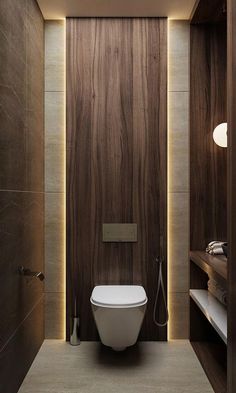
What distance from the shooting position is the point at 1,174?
164 centimetres

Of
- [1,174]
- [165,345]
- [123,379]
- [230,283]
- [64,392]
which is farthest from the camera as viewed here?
[165,345]

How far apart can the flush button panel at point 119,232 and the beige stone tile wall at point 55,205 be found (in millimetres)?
Answer: 332

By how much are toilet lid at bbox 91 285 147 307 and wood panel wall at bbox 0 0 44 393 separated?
0.44 metres

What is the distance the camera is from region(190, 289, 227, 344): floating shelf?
179 cm

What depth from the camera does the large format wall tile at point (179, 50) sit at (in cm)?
253

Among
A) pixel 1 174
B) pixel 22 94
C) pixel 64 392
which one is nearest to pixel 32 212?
pixel 1 174

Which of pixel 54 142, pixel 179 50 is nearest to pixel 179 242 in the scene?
pixel 54 142

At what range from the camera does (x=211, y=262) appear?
201cm

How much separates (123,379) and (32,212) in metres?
1.18

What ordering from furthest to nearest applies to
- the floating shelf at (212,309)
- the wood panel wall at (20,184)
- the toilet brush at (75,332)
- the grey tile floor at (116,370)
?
the toilet brush at (75,332), the grey tile floor at (116,370), the floating shelf at (212,309), the wood panel wall at (20,184)

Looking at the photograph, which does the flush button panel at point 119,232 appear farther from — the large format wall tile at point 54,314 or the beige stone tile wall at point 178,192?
the large format wall tile at point 54,314

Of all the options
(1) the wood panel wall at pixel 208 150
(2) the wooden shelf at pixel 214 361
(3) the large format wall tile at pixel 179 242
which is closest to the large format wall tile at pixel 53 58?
(1) the wood panel wall at pixel 208 150

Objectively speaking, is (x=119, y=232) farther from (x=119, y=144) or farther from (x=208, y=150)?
(x=208, y=150)

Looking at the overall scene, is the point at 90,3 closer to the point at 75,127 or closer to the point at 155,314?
the point at 75,127
